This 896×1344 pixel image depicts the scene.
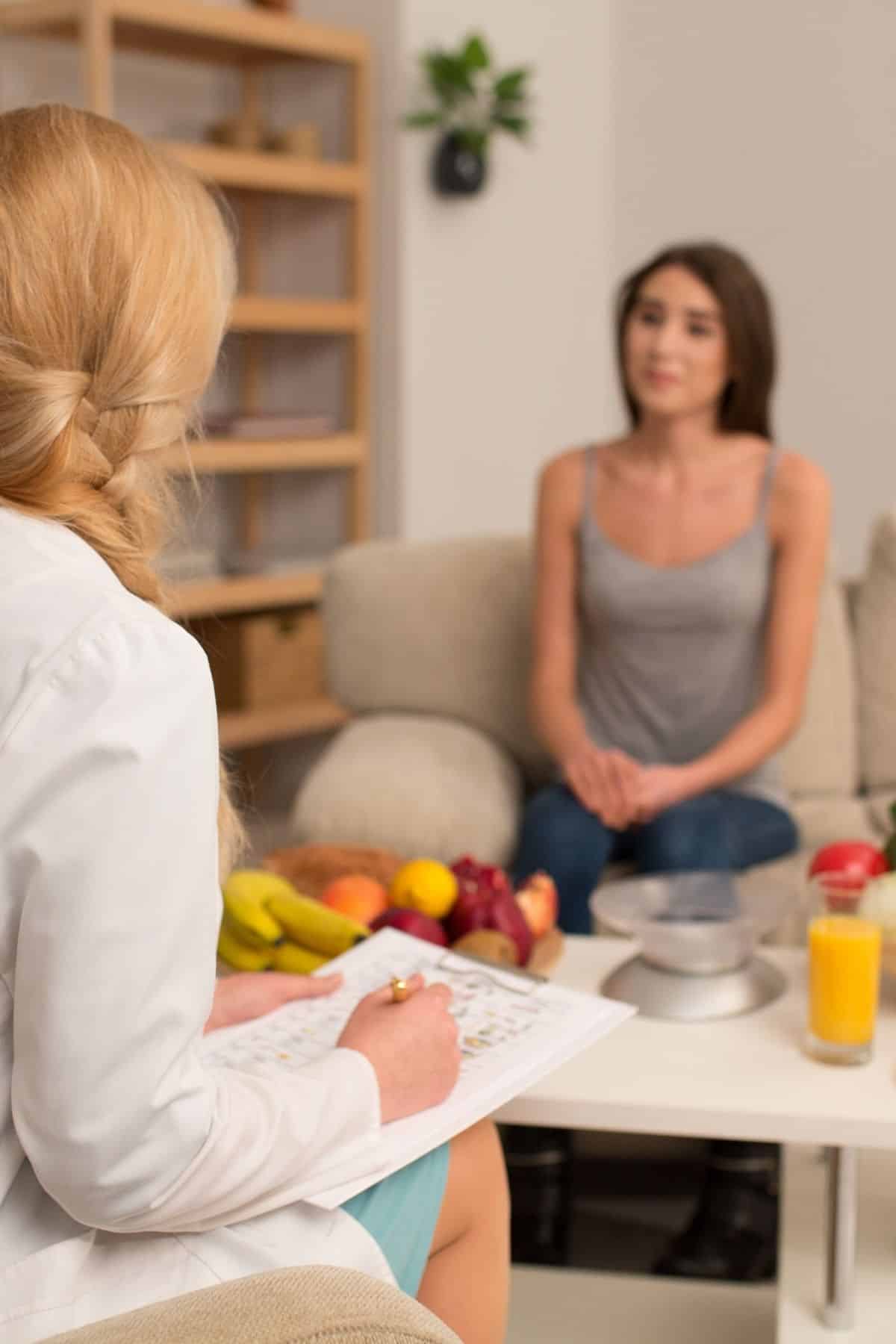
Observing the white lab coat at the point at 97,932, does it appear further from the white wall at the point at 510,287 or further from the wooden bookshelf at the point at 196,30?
the white wall at the point at 510,287

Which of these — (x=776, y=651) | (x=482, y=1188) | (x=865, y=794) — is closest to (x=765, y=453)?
(x=776, y=651)

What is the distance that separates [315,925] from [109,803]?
773mm

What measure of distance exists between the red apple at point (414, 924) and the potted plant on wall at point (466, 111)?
9.39ft

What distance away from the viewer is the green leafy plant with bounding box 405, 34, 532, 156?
4.10m

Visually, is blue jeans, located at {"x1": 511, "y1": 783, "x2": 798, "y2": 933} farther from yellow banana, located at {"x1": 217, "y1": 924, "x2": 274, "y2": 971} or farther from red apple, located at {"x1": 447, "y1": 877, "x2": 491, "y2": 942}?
yellow banana, located at {"x1": 217, "y1": 924, "x2": 274, "y2": 971}

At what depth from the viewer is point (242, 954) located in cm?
168

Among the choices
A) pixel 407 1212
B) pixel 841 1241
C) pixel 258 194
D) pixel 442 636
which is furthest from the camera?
pixel 258 194

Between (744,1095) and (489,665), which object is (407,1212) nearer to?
(744,1095)

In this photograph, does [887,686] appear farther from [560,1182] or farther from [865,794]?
[560,1182]

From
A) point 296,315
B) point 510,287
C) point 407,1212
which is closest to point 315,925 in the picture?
point 407,1212

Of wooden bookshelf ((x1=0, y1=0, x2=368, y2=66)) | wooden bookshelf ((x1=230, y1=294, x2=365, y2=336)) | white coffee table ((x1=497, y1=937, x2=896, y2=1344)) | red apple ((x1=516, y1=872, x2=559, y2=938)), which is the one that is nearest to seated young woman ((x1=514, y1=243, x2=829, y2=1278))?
red apple ((x1=516, y1=872, x2=559, y2=938))

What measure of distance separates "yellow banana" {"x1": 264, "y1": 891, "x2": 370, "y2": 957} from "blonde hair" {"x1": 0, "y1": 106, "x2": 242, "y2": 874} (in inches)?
25.8

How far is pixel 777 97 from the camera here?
4473mm

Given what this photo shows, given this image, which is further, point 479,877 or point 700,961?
point 479,877
